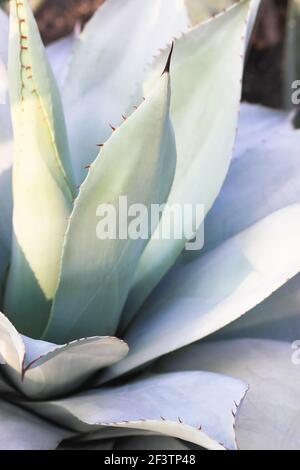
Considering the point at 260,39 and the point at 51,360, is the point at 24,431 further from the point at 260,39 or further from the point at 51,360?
the point at 260,39

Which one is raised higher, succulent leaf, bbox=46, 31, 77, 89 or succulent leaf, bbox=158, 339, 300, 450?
succulent leaf, bbox=46, 31, 77, 89

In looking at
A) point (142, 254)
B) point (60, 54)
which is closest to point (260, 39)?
point (60, 54)

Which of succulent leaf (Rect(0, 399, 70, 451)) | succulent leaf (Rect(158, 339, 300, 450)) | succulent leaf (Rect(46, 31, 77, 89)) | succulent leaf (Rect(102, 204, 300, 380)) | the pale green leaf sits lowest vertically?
the pale green leaf

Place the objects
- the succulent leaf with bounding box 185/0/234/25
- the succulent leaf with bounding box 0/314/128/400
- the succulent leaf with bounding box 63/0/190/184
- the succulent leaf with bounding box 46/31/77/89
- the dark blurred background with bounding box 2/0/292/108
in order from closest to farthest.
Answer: the succulent leaf with bounding box 0/314/128/400 < the succulent leaf with bounding box 63/0/190/184 < the succulent leaf with bounding box 46/31/77/89 < the succulent leaf with bounding box 185/0/234/25 < the dark blurred background with bounding box 2/0/292/108

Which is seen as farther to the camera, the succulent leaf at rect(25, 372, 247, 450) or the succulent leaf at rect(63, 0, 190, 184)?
the succulent leaf at rect(63, 0, 190, 184)

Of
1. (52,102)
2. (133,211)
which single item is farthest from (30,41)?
(133,211)

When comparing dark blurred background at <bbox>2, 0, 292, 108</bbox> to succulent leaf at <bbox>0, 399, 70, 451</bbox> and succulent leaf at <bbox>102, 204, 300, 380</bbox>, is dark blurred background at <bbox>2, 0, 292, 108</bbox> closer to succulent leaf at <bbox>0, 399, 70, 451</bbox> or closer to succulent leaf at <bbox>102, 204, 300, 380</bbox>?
succulent leaf at <bbox>102, 204, 300, 380</bbox>

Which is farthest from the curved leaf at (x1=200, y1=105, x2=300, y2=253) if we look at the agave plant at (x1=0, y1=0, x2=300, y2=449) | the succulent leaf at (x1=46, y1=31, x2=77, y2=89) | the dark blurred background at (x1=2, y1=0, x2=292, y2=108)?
the dark blurred background at (x1=2, y1=0, x2=292, y2=108)

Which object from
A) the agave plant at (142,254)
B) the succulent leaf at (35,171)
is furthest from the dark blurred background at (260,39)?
the succulent leaf at (35,171)
